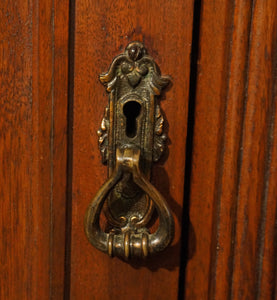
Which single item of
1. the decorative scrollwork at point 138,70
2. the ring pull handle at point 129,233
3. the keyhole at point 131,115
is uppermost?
the decorative scrollwork at point 138,70

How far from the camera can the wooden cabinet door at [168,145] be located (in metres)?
0.41

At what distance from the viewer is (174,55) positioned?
17.0 inches

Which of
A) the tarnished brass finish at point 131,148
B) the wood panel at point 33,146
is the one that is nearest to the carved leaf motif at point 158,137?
the tarnished brass finish at point 131,148

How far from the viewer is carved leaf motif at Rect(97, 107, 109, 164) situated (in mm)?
442

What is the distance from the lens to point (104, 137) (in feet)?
1.46

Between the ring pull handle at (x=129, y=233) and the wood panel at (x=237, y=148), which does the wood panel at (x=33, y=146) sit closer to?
the ring pull handle at (x=129, y=233)

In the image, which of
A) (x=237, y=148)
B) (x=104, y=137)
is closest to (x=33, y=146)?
(x=104, y=137)

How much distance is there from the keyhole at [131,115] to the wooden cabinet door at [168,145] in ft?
0.10

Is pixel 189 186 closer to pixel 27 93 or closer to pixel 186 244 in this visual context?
pixel 186 244

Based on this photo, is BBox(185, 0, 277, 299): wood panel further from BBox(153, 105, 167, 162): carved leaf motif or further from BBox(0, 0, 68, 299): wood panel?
BBox(0, 0, 68, 299): wood panel

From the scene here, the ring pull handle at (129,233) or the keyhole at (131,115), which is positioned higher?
the keyhole at (131,115)

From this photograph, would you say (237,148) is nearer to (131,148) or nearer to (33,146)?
(131,148)

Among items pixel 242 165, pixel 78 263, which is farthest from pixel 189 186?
pixel 78 263

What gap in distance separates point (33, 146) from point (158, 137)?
163 mm
